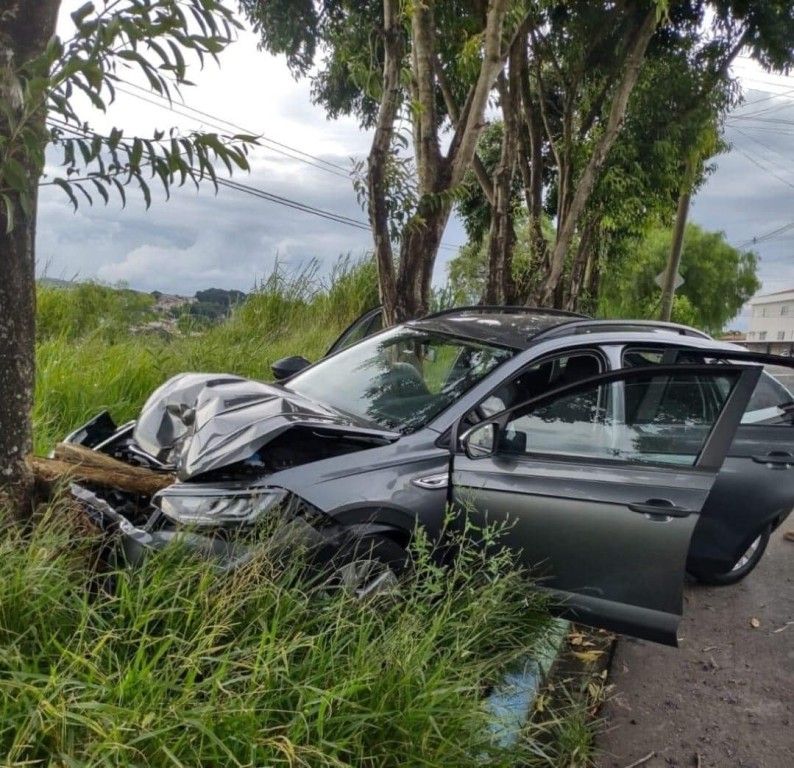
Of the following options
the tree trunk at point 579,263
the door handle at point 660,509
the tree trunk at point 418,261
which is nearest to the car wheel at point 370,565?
the door handle at point 660,509

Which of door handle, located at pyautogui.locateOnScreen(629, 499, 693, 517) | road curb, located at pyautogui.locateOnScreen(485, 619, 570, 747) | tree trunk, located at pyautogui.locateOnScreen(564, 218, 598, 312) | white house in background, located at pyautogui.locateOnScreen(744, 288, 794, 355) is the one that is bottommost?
road curb, located at pyautogui.locateOnScreen(485, 619, 570, 747)

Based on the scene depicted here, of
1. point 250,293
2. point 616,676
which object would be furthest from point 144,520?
point 250,293

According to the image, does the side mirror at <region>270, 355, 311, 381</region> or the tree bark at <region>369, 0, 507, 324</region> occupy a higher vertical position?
the tree bark at <region>369, 0, 507, 324</region>

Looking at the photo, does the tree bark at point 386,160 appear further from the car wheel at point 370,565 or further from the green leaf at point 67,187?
the green leaf at point 67,187

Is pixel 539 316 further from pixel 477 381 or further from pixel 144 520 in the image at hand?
pixel 144 520

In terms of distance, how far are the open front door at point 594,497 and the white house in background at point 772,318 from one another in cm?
9531

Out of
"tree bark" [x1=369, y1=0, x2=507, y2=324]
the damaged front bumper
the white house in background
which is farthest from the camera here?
the white house in background

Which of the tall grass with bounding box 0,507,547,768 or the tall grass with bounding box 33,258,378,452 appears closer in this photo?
the tall grass with bounding box 0,507,547,768

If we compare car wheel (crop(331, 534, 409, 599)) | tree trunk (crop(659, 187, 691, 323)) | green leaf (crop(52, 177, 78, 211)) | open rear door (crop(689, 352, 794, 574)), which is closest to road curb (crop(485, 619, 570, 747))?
car wheel (crop(331, 534, 409, 599))

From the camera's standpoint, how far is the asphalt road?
352 cm

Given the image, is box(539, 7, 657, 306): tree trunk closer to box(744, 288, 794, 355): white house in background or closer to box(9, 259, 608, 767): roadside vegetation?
box(9, 259, 608, 767): roadside vegetation

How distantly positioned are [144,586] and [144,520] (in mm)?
617

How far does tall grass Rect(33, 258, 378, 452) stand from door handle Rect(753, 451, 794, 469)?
4.80 meters

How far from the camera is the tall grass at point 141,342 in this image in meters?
6.32
